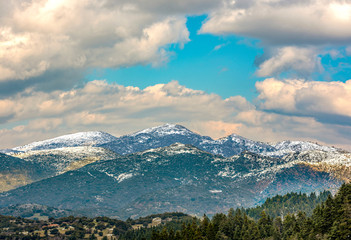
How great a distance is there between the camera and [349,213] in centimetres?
19675

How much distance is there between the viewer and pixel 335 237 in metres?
184

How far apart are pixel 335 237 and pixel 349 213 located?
716 inches

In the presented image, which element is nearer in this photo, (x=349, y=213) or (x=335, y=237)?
(x=335, y=237)
